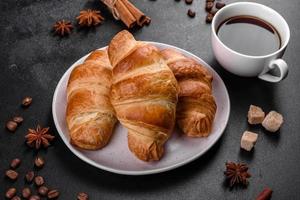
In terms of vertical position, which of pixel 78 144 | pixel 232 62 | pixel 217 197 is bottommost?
A: pixel 217 197

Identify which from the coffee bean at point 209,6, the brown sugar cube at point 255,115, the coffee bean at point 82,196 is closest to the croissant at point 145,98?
the coffee bean at point 82,196

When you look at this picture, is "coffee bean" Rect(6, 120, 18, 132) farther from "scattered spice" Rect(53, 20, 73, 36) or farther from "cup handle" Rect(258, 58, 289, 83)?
"cup handle" Rect(258, 58, 289, 83)

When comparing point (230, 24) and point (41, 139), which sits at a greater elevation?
point (230, 24)

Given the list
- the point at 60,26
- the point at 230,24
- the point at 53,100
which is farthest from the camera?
the point at 60,26

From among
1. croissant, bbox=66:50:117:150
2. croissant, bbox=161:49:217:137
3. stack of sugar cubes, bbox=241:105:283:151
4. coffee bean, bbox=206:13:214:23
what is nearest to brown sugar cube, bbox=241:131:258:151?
stack of sugar cubes, bbox=241:105:283:151

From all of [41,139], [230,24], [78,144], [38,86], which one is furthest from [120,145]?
[230,24]

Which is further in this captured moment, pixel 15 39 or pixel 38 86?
pixel 15 39

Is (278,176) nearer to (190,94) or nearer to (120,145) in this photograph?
(190,94)

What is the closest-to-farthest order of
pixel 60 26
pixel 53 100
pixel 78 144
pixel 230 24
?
pixel 78 144
pixel 53 100
pixel 230 24
pixel 60 26

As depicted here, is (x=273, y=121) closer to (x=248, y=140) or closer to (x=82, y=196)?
(x=248, y=140)
